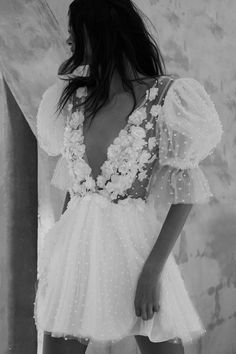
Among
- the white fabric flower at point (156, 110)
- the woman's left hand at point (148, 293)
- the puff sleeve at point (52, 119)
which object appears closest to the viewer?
the woman's left hand at point (148, 293)

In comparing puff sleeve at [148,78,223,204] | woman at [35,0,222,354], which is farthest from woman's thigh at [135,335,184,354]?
puff sleeve at [148,78,223,204]

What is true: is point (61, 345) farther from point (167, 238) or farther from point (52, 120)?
point (52, 120)

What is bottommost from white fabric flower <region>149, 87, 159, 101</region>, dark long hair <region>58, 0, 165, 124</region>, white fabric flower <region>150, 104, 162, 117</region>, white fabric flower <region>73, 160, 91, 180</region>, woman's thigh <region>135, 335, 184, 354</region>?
woman's thigh <region>135, 335, 184, 354</region>

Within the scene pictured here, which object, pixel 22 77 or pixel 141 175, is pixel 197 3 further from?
pixel 141 175

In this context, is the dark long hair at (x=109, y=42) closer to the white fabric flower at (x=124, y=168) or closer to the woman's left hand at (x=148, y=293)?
the white fabric flower at (x=124, y=168)

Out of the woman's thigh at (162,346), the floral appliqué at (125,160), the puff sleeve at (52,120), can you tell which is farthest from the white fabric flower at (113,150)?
the woman's thigh at (162,346)

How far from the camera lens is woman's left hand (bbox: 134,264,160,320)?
1.36 metres

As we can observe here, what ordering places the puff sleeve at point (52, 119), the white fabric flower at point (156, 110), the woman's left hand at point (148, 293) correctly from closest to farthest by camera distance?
1. the woman's left hand at point (148, 293)
2. the white fabric flower at point (156, 110)
3. the puff sleeve at point (52, 119)

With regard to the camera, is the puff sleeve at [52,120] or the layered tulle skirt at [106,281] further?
the puff sleeve at [52,120]

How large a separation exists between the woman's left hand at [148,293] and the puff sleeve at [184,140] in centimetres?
17

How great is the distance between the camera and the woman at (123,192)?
1398mm

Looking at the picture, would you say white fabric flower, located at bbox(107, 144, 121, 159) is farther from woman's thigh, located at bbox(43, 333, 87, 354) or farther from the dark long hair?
woman's thigh, located at bbox(43, 333, 87, 354)

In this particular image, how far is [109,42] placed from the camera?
1502 millimetres

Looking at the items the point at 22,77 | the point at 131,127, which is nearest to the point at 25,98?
the point at 22,77
